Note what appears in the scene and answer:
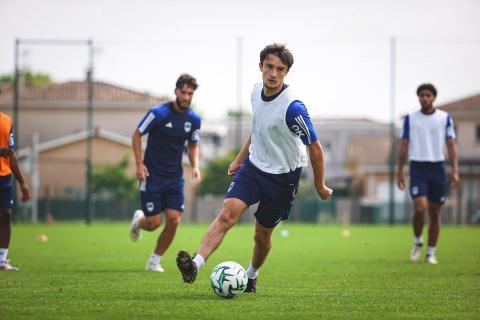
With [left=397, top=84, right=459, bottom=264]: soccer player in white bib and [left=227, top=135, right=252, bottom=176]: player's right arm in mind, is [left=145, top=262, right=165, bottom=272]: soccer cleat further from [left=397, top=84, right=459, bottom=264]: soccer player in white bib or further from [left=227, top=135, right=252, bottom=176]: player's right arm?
[left=397, top=84, right=459, bottom=264]: soccer player in white bib

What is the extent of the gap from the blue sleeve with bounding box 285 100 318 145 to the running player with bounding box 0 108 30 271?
3928 mm

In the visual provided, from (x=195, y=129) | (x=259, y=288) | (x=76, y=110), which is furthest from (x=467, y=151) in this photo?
(x=259, y=288)

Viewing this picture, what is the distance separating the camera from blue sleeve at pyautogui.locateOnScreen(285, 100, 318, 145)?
23.9 feet

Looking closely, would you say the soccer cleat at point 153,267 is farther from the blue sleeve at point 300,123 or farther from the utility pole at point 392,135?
the utility pole at point 392,135

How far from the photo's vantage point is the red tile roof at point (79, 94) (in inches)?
1201

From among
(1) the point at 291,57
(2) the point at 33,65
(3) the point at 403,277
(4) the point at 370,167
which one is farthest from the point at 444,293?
(4) the point at 370,167

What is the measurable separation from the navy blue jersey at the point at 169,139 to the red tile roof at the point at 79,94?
18.2 meters

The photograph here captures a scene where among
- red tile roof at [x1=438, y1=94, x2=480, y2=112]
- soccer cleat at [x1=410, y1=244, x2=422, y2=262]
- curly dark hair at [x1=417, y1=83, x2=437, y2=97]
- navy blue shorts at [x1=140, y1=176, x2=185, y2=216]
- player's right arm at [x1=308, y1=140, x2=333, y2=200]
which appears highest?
red tile roof at [x1=438, y1=94, x2=480, y2=112]

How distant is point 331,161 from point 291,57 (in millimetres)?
52307

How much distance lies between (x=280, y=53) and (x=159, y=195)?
3.93 m

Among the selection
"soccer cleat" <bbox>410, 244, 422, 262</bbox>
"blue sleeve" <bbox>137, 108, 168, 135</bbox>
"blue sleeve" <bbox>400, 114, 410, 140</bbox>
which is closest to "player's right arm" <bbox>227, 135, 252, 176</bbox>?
"blue sleeve" <bbox>137, 108, 168, 135</bbox>

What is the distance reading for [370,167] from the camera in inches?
1972

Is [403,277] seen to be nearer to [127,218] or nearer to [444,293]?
[444,293]

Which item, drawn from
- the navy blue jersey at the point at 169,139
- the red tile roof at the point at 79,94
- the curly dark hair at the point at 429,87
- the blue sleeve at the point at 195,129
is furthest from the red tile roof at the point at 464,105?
the navy blue jersey at the point at 169,139
